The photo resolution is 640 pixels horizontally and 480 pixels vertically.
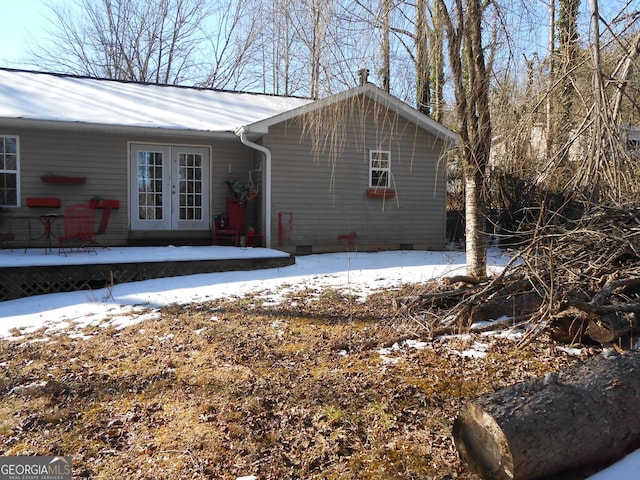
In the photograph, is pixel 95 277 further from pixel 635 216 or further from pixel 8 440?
pixel 635 216

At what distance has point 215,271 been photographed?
8.41 m

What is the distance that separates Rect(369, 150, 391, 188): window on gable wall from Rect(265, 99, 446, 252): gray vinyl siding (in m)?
0.12

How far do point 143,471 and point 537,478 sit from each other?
6.67ft

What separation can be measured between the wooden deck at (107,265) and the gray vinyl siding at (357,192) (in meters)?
1.70

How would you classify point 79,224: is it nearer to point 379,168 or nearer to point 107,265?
point 107,265

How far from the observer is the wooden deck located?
23.8 ft

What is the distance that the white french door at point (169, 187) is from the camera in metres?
10.3

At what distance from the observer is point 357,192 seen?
36.0 feet

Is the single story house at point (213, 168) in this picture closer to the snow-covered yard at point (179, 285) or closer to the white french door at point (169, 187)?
the white french door at point (169, 187)

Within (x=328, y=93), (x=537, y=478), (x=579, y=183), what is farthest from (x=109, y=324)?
(x=579, y=183)

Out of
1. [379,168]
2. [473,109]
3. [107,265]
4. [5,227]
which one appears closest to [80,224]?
[107,265]

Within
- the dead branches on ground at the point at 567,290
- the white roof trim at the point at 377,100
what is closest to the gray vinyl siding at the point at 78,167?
the white roof trim at the point at 377,100

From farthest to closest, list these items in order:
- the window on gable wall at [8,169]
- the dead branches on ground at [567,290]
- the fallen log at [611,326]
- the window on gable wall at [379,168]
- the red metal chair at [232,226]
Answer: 1. the window on gable wall at [379,168]
2. the red metal chair at [232,226]
3. the window on gable wall at [8,169]
4. the dead branches on ground at [567,290]
5. the fallen log at [611,326]

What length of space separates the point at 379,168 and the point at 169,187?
470cm
